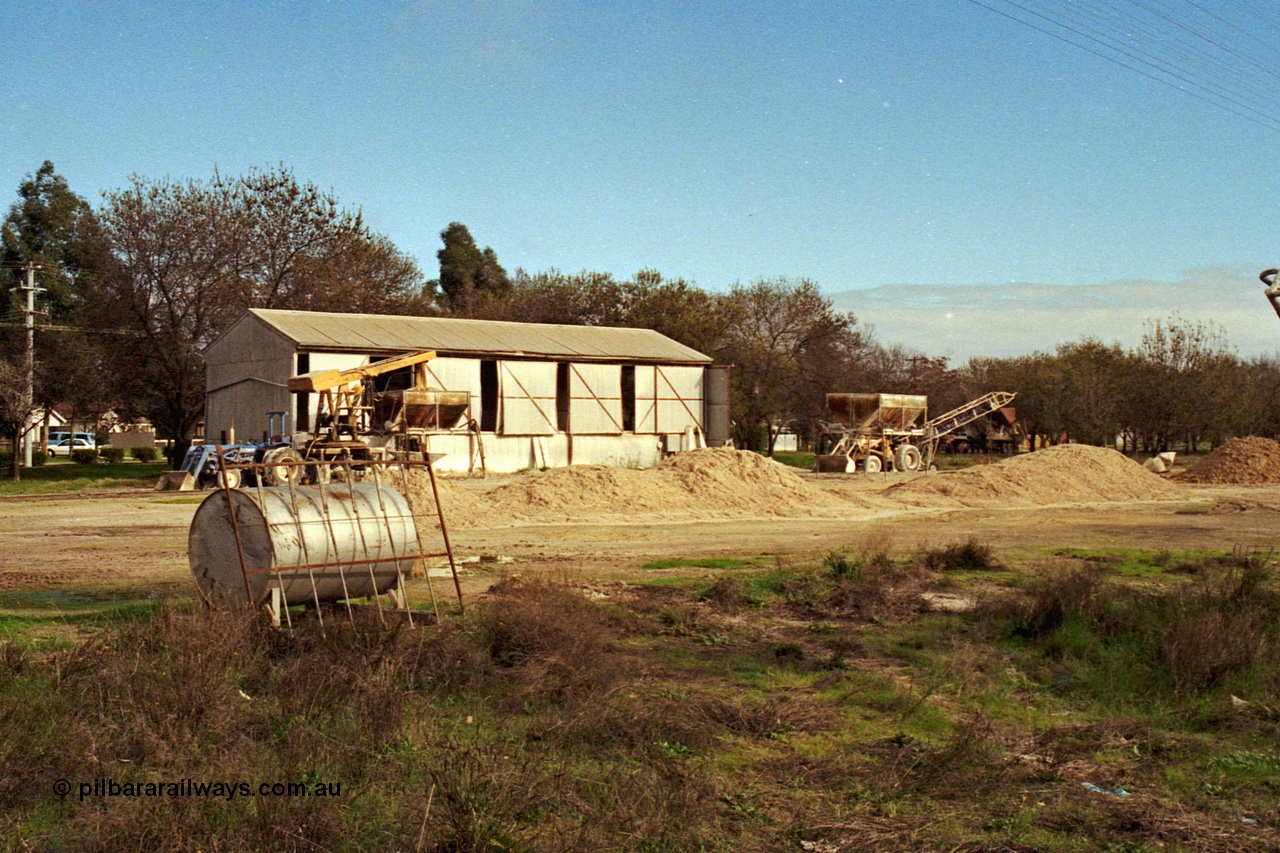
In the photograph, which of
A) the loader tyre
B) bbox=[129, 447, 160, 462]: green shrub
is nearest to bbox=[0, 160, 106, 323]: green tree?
bbox=[129, 447, 160, 462]: green shrub

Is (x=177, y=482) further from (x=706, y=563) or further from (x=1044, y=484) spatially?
(x=1044, y=484)

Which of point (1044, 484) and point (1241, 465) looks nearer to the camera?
point (1044, 484)

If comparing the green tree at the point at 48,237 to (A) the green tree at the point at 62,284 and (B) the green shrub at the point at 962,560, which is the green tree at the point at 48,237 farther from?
(B) the green shrub at the point at 962,560

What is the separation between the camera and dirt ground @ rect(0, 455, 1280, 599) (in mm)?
15562

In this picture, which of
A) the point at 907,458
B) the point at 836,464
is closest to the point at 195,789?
the point at 836,464

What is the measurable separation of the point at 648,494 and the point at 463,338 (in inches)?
614

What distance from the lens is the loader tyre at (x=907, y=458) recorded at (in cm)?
4266

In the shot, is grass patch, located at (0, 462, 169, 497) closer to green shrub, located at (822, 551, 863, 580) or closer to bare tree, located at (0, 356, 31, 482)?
bare tree, located at (0, 356, 31, 482)

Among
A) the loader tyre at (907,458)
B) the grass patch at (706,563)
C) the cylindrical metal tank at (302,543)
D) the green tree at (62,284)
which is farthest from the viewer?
the loader tyre at (907,458)

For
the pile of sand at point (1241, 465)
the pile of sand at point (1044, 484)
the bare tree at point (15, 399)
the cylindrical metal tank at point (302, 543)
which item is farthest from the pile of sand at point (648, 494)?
the pile of sand at point (1241, 465)

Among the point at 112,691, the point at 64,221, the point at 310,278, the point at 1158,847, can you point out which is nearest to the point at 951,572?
the point at 1158,847

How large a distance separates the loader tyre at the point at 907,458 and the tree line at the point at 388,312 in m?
15.2

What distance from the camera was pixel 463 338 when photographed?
3850 centimetres

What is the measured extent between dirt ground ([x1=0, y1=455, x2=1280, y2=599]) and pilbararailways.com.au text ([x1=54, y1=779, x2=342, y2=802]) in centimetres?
712
